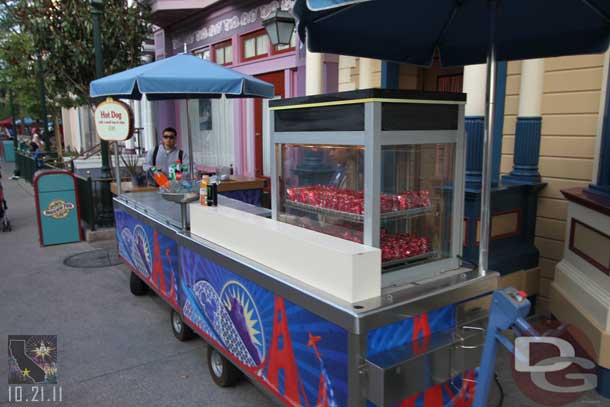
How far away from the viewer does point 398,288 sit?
7.86ft

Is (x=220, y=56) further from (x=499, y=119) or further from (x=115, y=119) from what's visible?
(x=499, y=119)

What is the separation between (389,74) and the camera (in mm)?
5941

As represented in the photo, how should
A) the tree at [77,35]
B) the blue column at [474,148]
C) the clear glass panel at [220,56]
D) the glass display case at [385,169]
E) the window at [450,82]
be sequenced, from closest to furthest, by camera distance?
the glass display case at [385,169] < the blue column at [474,148] < the window at [450,82] < the tree at [77,35] < the clear glass panel at [220,56]

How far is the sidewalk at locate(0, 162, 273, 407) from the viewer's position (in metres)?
→ 3.40

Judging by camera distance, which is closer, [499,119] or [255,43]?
[499,119]

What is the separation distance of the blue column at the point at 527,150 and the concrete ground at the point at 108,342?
1779 mm

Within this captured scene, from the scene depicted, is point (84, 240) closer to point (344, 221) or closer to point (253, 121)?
point (253, 121)

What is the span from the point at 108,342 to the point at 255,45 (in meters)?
6.80

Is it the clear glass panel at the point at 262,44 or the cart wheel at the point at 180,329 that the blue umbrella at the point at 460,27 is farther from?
the clear glass panel at the point at 262,44

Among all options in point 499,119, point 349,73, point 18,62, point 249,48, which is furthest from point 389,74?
point 18,62

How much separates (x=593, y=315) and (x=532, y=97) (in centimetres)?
214

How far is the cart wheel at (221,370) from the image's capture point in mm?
3400

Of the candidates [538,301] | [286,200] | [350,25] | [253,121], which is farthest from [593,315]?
[253,121]

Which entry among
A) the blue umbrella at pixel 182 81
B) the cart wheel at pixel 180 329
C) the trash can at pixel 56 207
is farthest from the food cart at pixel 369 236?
the trash can at pixel 56 207
